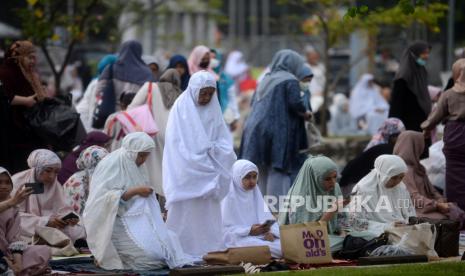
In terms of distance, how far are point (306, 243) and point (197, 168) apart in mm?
1120

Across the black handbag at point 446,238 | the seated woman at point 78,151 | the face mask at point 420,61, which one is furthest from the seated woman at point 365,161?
the seated woman at point 78,151

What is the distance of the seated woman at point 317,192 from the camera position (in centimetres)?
1177

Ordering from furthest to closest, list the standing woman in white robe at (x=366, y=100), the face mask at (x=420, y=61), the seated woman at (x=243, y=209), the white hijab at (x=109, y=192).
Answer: the standing woman in white robe at (x=366, y=100), the face mask at (x=420, y=61), the seated woman at (x=243, y=209), the white hijab at (x=109, y=192)

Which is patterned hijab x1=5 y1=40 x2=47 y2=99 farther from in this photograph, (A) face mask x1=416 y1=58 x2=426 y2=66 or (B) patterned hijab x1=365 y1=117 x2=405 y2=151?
(A) face mask x1=416 y1=58 x2=426 y2=66

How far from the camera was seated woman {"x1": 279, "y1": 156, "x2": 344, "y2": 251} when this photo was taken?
1177 centimetres

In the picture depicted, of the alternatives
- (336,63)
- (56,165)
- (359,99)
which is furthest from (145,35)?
(56,165)

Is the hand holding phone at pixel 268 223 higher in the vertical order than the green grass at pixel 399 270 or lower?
higher

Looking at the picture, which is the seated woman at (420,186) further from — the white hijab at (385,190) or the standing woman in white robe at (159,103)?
the standing woman in white robe at (159,103)

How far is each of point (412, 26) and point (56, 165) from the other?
12145 mm

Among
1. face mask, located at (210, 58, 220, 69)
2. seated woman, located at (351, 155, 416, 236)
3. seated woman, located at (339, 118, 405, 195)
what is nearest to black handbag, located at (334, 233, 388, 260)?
seated woman, located at (351, 155, 416, 236)

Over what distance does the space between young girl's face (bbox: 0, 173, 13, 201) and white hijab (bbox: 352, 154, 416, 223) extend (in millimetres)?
3474

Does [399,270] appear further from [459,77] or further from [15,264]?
[459,77]

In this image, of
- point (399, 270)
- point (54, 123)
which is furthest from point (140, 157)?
point (399, 270)

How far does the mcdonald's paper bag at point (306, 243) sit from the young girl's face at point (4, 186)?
91.8 inches
